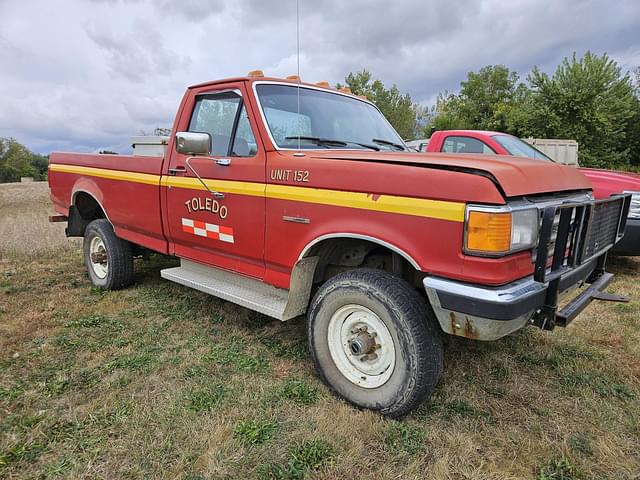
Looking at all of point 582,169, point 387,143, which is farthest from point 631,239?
point 387,143

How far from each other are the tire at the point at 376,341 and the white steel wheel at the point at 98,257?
3.23 meters

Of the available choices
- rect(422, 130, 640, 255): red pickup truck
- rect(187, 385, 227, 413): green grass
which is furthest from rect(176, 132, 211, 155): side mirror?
rect(422, 130, 640, 255): red pickup truck

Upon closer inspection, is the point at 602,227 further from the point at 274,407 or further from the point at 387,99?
the point at 387,99

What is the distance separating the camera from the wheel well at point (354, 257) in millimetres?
2744

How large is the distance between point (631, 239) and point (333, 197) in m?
4.25

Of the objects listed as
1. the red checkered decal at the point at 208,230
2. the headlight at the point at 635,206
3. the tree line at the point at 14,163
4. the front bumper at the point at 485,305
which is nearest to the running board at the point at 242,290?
the red checkered decal at the point at 208,230

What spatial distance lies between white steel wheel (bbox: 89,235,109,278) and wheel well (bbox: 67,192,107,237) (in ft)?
1.28

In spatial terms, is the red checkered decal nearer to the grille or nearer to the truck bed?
the truck bed

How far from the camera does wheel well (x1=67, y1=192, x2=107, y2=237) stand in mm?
5117

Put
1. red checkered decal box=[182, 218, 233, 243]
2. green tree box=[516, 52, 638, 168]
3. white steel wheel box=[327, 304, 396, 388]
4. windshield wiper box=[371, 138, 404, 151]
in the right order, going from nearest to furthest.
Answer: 1. white steel wheel box=[327, 304, 396, 388]
2. red checkered decal box=[182, 218, 233, 243]
3. windshield wiper box=[371, 138, 404, 151]
4. green tree box=[516, 52, 638, 168]

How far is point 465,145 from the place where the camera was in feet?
19.1

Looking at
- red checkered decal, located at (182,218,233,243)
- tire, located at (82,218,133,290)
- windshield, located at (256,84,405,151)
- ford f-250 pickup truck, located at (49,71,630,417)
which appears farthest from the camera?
tire, located at (82,218,133,290)

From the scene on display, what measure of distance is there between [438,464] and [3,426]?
7.95 ft

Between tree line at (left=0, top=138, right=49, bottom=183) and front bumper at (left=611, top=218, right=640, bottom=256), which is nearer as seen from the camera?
front bumper at (left=611, top=218, right=640, bottom=256)
